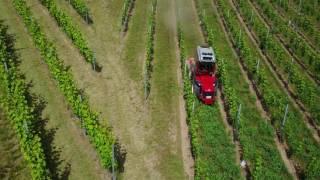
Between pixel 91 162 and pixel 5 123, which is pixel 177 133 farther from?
pixel 5 123

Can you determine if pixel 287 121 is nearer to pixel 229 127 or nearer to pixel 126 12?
pixel 229 127

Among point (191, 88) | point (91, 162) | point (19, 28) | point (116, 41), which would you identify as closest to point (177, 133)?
point (191, 88)

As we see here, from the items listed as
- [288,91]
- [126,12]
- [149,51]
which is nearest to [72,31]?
[149,51]

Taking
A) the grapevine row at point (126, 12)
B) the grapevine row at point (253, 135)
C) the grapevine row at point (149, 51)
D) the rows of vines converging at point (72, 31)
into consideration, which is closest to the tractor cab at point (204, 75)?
the grapevine row at point (253, 135)

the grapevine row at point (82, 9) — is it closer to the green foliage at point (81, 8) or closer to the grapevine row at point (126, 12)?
the green foliage at point (81, 8)

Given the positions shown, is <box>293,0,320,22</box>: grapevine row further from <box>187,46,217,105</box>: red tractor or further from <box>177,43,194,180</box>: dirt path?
<box>177,43,194,180</box>: dirt path
